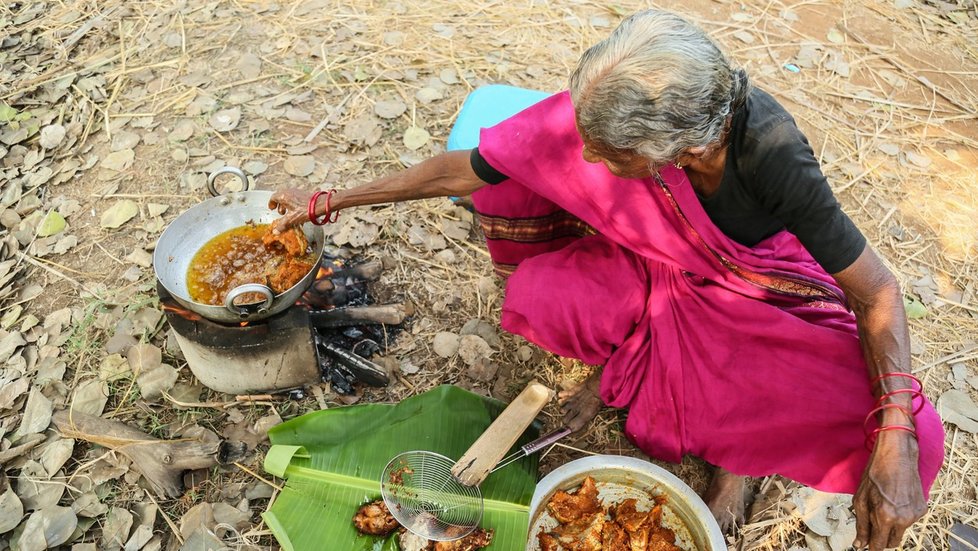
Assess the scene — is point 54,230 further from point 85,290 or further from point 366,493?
point 366,493

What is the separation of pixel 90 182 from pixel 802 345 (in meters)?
3.27

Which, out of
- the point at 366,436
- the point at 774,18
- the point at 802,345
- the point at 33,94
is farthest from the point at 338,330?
the point at 774,18

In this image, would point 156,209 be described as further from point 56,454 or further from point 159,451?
point 159,451

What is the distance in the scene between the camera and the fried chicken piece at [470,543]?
6.52 feet

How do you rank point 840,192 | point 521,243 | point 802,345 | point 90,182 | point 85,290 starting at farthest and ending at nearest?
point 840,192 < point 90,182 < point 85,290 < point 521,243 < point 802,345

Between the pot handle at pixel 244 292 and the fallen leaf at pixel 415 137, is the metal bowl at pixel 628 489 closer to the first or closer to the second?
the pot handle at pixel 244 292

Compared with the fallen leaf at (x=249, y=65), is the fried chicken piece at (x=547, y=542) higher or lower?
lower

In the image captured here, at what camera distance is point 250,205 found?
2420mm

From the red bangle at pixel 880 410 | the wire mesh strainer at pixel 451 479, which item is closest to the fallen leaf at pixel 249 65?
the wire mesh strainer at pixel 451 479

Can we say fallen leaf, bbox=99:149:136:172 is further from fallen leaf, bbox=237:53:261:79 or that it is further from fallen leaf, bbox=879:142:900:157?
fallen leaf, bbox=879:142:900:157

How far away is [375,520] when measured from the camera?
204cm

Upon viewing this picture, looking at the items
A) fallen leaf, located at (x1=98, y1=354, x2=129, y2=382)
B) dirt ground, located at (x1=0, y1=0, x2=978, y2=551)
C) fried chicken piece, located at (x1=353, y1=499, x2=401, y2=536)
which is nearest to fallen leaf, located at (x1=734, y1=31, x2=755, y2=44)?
dirt ground, located at (x1=0, y1=0, x2=978, y2=551)

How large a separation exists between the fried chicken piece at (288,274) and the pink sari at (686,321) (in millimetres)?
721

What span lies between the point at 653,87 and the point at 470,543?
1434 millimetres
